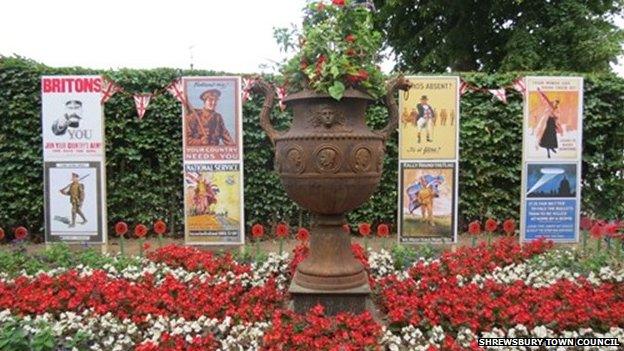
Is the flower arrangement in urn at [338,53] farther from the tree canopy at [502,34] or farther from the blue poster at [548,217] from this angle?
the tree canopy at [502,34]

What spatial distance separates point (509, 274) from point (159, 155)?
465cm

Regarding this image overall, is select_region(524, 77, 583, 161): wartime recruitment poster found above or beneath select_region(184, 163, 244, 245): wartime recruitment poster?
above

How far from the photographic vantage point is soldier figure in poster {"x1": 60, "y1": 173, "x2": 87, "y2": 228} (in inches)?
201

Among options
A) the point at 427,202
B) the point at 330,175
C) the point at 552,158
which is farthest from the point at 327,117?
the point at 552,158

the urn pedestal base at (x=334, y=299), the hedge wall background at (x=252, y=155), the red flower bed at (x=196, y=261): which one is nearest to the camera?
the urn pedestal base at (x=334, y=299)

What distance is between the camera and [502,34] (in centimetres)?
970

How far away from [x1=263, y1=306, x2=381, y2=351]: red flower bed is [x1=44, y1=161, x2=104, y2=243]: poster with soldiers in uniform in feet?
10.6

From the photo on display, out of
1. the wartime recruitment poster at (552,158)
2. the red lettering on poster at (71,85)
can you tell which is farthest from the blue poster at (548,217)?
the red lettering on poster at (71,85)

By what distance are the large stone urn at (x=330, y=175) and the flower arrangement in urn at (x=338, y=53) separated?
102 mm

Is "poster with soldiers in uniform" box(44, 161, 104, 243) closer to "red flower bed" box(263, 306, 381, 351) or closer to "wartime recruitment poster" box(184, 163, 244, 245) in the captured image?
"wartime recruitment poster" box(184, 163, 244, 245)

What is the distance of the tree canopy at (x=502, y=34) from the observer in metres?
8.20

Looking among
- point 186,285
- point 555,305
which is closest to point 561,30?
point 555,305

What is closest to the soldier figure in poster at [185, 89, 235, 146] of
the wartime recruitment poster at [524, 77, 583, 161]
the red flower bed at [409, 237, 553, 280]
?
the red flower bed at [409, 237, 553, 280]

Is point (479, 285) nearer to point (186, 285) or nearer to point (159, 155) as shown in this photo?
point (186, 285)
